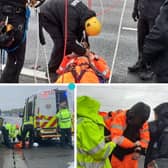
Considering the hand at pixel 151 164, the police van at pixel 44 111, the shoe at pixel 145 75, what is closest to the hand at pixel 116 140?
the hand at pixel 151 164

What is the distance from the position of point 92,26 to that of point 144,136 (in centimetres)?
149

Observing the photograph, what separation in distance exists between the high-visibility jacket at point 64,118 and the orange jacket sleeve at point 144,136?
0.44 metres

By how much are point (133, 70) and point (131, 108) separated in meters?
3.24

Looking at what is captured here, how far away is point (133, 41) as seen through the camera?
8102 millimetres

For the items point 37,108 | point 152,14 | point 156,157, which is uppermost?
point 152,14

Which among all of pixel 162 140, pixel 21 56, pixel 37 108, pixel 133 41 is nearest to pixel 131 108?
pixel 162 140

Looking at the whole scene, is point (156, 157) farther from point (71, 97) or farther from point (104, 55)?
point (104, 55)

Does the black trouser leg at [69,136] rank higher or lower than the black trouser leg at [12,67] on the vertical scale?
lower

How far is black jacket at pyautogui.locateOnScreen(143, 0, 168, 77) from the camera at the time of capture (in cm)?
370

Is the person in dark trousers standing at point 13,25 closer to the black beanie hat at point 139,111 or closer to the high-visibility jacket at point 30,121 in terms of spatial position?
the high-visibility jacket at point 30,121

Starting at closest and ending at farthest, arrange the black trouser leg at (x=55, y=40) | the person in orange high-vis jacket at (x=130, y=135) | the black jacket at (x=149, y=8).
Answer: the person in orange high-vis jacket at (x=130, y=135)
the black trouser leg at (x=55, y=40)
the black jacket at (x=149, y=8)

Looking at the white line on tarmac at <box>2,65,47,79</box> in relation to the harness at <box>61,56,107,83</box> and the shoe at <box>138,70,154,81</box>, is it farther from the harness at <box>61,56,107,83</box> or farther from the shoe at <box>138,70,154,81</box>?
the harness at <box>61,56,107,83</box>

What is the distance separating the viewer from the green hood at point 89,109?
3.25m

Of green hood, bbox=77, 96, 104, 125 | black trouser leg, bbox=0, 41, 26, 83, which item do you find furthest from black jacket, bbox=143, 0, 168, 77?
black trouser leg, bbox=0, 41, 26, 83
